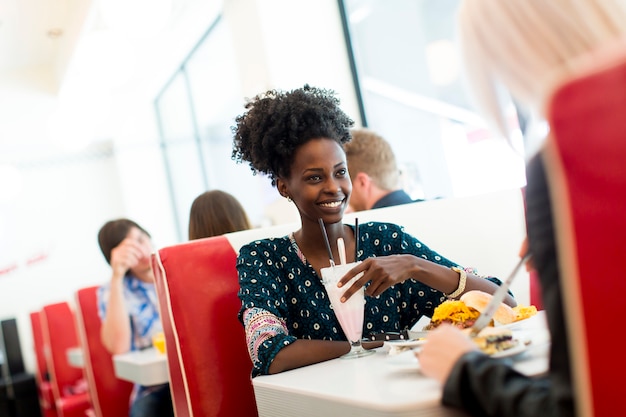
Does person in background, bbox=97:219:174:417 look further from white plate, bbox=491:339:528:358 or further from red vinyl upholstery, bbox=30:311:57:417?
red vinyl upholstery, bbox=30:311:57:417

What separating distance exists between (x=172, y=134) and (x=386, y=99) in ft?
14.5

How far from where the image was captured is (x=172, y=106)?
8.46 m

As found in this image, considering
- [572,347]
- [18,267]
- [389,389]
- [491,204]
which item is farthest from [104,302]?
[18,267]

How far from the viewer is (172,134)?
28.4ft

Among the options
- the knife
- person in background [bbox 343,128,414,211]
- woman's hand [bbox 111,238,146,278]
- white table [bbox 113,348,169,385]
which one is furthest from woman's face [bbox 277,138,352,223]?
woman's hand [bbox 111,238,146,278]

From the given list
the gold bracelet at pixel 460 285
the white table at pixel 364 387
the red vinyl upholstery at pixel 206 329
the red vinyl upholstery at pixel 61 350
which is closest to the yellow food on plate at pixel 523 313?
the white table at pixel 364 387

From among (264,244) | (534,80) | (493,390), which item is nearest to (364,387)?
(493,390)

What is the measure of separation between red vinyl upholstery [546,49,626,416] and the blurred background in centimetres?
220

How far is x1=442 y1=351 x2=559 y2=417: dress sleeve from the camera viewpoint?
0.87 m

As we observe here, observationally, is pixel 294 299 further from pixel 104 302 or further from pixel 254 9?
pixel 254 9

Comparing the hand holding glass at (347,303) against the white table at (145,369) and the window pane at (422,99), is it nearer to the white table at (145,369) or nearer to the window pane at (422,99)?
the white table at (145,369)

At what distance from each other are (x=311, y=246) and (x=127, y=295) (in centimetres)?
176

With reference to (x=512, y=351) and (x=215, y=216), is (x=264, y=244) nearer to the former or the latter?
(x=512, y=351)

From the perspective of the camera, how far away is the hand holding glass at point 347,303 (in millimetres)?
1478
